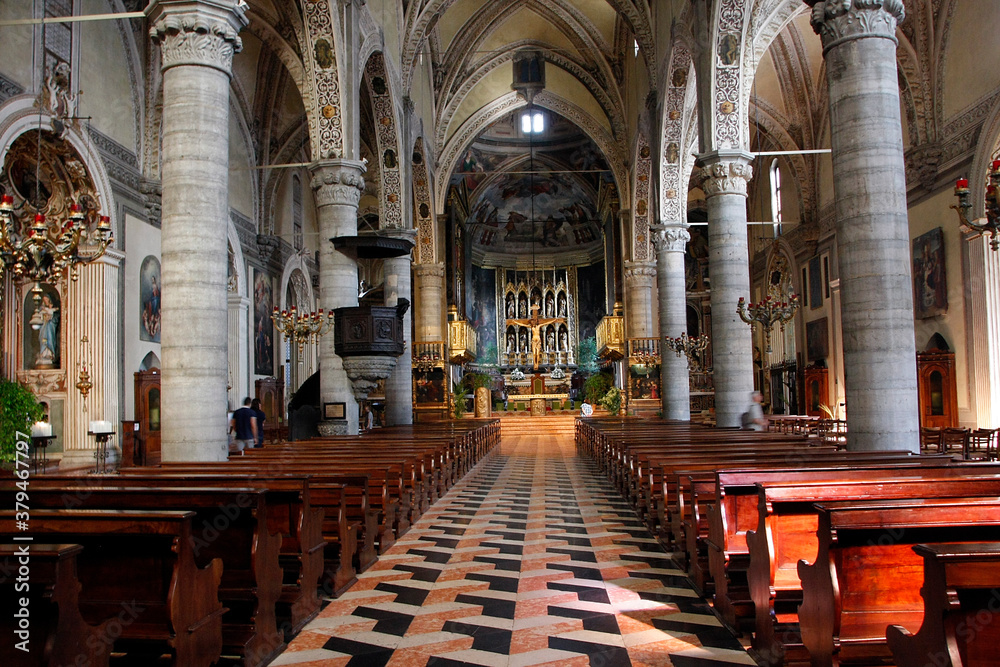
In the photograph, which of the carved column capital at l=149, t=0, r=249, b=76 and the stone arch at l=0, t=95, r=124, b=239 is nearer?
the carved column capital at l=149, t=0, r=249, b=76

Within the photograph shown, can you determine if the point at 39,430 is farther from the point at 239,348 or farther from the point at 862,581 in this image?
the point at 862,581

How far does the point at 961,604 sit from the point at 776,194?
30.1 m

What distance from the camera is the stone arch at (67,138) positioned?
12.8 m

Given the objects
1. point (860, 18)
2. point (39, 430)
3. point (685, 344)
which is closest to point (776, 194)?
point (685, 344)

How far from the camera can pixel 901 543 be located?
332 centimetres

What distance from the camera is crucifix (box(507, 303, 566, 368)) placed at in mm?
39781

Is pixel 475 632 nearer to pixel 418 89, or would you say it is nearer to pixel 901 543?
pixel 901 543

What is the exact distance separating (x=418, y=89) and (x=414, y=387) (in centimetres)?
1046

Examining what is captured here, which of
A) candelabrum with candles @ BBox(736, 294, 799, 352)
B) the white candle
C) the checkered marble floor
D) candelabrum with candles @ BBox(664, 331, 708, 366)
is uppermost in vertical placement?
candelabrum with candles @ BBox(736, 294, 799, 352)

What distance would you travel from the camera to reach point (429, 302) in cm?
3014

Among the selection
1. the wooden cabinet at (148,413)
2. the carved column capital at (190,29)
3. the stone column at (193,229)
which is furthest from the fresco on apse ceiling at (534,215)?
the stone column at (193,229)

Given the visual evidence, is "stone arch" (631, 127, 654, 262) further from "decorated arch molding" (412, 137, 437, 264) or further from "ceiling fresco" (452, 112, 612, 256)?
"ceiling fresco" (452, 112, 612, 256)

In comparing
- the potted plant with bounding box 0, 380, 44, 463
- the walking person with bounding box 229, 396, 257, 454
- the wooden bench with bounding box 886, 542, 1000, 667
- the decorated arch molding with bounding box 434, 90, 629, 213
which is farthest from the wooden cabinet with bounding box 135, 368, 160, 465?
the wooden bench with bounding box 886, 542, 1000, 667

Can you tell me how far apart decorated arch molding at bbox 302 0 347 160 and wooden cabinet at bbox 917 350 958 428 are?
14461 millimetres
